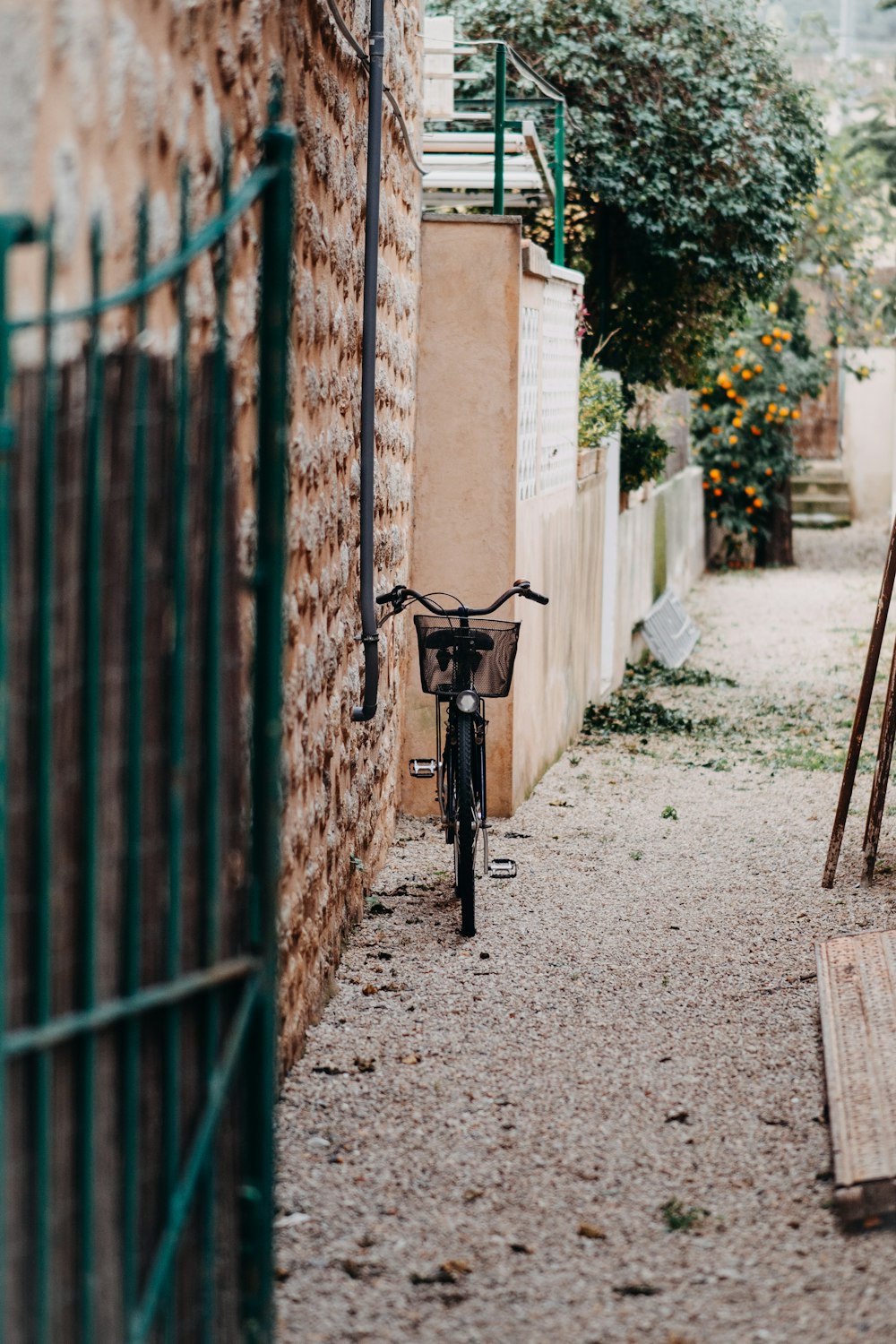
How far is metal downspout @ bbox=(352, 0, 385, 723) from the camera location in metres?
5.29

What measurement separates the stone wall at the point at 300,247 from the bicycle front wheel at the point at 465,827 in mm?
389

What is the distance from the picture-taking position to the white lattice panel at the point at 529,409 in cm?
745

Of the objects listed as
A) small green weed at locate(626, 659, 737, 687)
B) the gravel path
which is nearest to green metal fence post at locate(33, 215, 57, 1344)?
the gravel path

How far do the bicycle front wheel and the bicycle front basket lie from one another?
0.15 m

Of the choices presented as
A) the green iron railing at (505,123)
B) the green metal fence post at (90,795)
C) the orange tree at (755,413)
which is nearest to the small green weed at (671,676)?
the green iron railing at (505,123)

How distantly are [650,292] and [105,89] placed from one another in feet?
36.5

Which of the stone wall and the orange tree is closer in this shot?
the stone wall

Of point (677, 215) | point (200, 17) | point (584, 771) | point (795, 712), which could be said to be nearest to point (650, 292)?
point (677, 215)

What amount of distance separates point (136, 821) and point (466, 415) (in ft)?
17.2

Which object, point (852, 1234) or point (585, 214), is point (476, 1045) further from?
point (585, 214)

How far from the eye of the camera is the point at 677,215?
12.3 m

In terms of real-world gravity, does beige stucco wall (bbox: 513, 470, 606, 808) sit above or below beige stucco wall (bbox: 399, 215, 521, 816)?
below

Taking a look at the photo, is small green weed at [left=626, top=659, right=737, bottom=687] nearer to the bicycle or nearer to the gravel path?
the gravel path

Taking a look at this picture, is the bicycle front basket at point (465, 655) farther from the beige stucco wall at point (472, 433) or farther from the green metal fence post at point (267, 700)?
the green metal fence post at point (267, 700)
